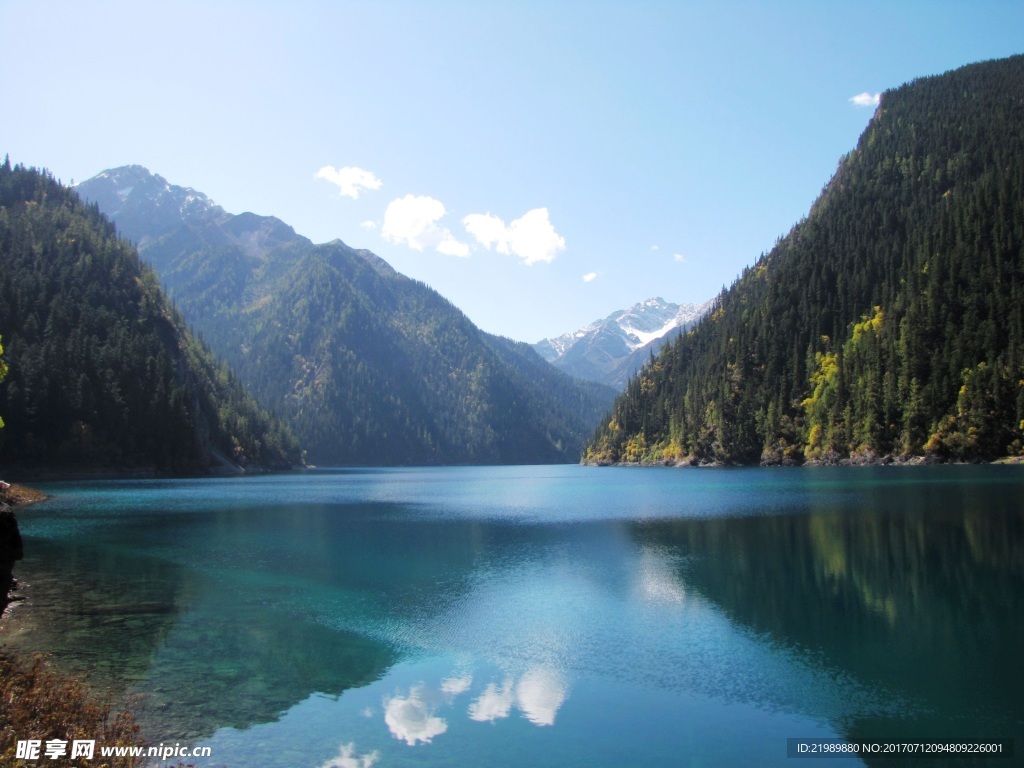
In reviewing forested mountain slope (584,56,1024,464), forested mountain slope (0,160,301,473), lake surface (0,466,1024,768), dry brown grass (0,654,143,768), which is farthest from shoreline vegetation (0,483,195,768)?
forested mountain slope (584,56,1024,464)

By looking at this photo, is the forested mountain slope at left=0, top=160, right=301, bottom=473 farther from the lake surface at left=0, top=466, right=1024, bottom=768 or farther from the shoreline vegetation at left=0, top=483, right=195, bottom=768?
the shoreline vegetation at left=0, top=483, right=195, bottom=768

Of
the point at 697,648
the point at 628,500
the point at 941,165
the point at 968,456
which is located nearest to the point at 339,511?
the point at 628,500

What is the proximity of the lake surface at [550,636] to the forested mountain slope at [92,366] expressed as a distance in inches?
3471

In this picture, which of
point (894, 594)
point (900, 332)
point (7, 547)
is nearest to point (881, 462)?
point (900, 332)

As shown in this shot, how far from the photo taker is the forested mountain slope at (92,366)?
406 feet

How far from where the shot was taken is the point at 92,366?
138250 millimetres

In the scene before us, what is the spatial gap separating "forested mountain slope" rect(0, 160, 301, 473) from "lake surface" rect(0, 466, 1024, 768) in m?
88.2

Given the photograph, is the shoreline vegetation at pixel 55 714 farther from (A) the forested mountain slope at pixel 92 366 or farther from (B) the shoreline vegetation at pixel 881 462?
(A) the forested mountain slope at pixel 92 366

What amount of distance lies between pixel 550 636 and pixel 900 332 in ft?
453

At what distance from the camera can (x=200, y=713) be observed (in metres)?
17.0

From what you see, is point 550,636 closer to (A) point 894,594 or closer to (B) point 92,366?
(A) point 894,594

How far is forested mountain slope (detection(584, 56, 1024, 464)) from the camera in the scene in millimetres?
116500

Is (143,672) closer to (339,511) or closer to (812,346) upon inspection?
(339,511)

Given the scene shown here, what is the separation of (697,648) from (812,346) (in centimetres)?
16333
